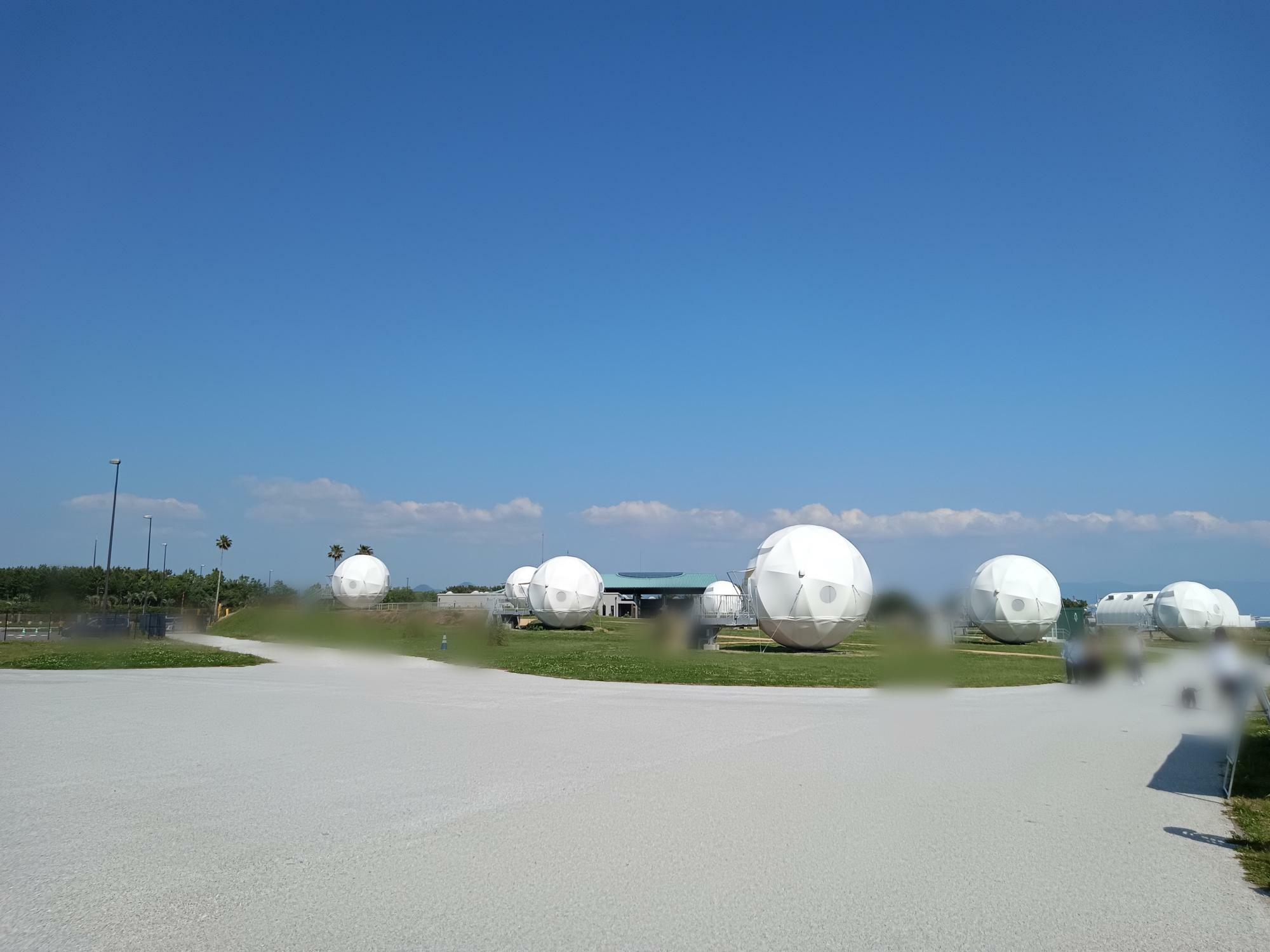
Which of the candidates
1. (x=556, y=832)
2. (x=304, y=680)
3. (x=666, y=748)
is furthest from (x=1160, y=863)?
(x=304, y=680)

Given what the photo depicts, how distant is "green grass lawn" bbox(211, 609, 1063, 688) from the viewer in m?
22.0

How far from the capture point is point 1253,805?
334 inches

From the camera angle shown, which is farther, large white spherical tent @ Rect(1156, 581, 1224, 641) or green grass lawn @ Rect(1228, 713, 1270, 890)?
large white spherical tent @ Rect(1156, 581, 1224, 641)

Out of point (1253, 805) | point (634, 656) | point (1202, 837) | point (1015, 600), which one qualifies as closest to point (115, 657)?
point (634, 656)

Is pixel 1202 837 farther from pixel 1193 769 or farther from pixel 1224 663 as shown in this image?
pixel 1224 663

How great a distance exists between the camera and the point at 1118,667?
24938 millimetres

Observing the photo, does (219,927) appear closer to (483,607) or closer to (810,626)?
(810,626)

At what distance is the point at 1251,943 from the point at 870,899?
2.01 metres

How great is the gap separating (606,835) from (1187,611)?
59.0 metres

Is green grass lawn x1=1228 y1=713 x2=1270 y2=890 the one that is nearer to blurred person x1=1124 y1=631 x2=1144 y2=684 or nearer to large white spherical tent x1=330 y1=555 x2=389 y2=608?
blurred person x1=1124 y1=631 x2=1144 y2=684

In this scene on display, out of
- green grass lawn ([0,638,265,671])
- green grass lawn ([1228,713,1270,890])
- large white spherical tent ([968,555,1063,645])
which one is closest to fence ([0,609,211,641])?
green grass lawn ([0,638,265,671])

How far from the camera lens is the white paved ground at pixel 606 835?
4.94 m

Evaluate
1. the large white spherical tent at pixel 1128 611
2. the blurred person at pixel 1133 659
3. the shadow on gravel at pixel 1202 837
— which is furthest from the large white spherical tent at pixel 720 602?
the shadow on gravel at pixel 1202 837

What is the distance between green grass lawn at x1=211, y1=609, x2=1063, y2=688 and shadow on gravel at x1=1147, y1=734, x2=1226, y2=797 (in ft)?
20.7
